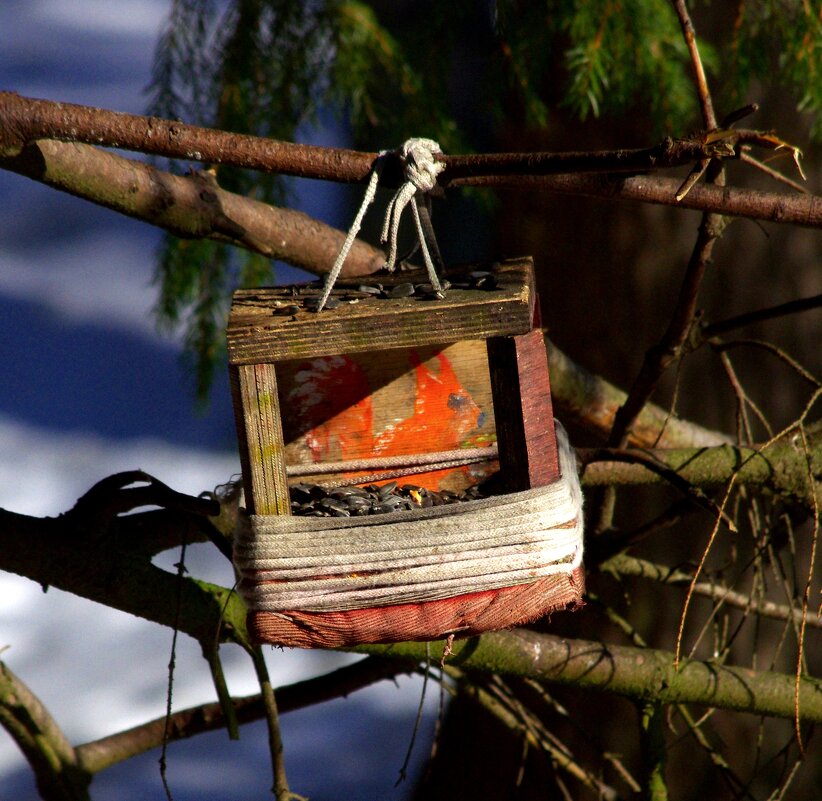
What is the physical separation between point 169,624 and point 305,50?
918 millimetres

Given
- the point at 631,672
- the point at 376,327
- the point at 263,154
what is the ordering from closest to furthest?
the point at 376,327 < the point at 263,154 < the point at 631,672

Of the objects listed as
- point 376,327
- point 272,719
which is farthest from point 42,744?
point 376,327

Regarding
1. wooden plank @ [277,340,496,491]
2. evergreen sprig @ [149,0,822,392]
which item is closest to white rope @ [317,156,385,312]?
wooden plank @ [277,340,496,491]

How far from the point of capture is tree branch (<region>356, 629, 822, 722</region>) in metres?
→ 1.09

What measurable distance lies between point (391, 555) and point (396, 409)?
327 mm

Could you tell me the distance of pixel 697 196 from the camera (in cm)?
82

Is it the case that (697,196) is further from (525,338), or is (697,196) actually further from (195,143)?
(195,143)

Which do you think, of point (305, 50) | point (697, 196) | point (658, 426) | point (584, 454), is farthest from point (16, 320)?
point (697, 196)

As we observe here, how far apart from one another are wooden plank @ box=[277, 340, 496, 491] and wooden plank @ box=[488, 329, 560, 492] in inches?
9.3

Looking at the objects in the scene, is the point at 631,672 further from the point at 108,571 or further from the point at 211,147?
the point at 211,147

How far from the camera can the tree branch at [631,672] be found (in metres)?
1.09

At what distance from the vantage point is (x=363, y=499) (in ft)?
2.82

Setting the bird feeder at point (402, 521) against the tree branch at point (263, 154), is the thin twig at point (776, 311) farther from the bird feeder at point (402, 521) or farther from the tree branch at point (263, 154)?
the bird feeder at point (402, 521)

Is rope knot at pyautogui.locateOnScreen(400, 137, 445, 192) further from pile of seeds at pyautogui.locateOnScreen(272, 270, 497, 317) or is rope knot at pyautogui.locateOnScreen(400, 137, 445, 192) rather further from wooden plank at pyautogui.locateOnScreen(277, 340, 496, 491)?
wooden plank at pyautogui.locateOnScreen(277, 340, 496, 491)
